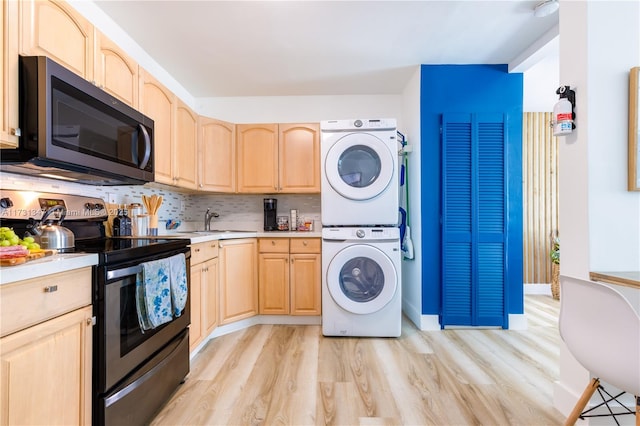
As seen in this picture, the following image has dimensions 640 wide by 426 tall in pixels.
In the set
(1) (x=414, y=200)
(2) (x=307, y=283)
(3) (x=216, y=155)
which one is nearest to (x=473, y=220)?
(1) (x=414, y=200)

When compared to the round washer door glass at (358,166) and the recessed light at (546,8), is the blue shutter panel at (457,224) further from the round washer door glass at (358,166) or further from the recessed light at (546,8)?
the recessed light at (546,8)

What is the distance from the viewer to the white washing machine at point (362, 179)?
2611 millimetres

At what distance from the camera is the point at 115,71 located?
1.76m

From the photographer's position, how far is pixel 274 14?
2021mm

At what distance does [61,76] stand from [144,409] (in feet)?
5.17

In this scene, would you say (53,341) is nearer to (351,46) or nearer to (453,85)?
(351,46)

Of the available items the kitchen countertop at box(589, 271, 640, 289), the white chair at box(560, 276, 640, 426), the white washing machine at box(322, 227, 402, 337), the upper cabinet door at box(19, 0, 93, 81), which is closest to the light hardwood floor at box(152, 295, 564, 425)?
the white washing machine at box(322, 227, 402, 337)

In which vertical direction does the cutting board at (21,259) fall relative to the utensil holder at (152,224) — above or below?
below

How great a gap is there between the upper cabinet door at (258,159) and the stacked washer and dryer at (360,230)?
74 cm

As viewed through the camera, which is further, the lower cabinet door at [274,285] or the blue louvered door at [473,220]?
the lower cabinet door at [274,285]

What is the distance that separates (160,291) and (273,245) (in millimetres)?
1441

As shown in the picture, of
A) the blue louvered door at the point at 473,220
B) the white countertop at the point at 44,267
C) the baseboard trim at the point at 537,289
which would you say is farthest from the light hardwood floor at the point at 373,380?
the baseboard trim at the point at 537,289

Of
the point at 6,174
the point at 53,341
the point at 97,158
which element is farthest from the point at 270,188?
the point at 53,341

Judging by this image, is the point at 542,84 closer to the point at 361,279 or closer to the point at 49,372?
the point at 361,279
